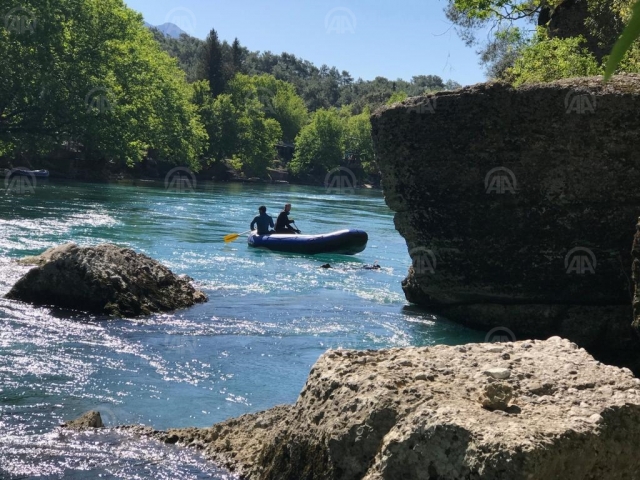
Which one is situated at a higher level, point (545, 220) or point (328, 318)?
point (545, 220)

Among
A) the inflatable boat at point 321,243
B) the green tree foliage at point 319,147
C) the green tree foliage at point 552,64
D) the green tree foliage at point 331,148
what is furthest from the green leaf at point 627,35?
the green tree foliage at point 319,147

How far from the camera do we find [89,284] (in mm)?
11070

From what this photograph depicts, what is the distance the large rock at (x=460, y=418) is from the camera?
10.6 ft

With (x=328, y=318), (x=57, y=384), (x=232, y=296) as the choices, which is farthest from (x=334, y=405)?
(x=232, y=296)

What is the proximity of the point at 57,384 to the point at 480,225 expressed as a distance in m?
6.04

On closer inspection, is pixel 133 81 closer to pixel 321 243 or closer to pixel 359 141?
pixel 321 243

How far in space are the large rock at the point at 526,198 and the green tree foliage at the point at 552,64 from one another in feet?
9.58

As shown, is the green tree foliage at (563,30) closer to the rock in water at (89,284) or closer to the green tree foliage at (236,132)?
the rock in water at (89,284)

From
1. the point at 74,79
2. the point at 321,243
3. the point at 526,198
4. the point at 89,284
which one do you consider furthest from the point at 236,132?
the point at 526,198

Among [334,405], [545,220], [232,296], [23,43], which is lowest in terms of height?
[232,296]

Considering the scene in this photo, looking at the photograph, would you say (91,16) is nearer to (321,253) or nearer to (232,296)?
(321,253)

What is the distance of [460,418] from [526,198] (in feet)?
24.5

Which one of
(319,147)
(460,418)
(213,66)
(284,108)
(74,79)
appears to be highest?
(213,66)

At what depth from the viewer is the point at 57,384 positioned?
761 centimetres
